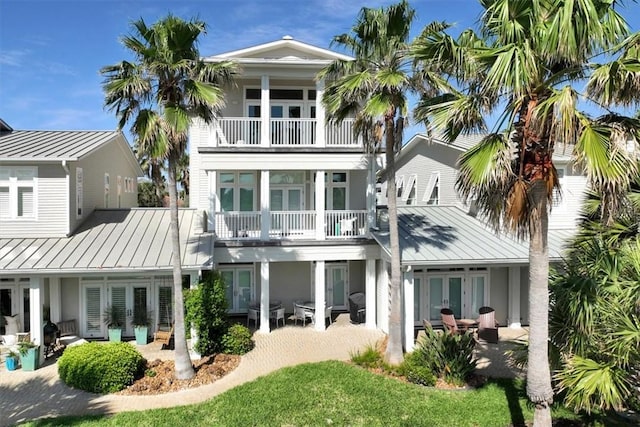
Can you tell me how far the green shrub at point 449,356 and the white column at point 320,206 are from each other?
6024 mm

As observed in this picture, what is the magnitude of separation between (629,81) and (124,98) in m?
11.2

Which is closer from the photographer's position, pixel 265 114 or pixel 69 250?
pixel 69 250

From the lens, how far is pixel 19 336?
46.3ft

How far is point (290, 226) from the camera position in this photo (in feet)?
57.2

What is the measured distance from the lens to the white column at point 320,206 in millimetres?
16844

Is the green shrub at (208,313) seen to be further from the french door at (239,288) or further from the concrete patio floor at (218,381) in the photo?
the french door at (239,288)

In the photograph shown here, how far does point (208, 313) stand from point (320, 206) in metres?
5.90

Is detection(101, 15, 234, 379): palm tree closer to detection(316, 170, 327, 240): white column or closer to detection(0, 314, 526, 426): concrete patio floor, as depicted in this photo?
detection(0, 314, 526, 426): concrete patio floor

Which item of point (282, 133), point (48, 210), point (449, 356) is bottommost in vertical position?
point (449, 356)

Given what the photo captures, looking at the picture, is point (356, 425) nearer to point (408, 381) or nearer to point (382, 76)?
point (408, 381)

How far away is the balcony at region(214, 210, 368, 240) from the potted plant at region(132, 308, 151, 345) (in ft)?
12.6

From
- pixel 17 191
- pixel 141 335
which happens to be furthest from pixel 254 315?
pixel 17 191

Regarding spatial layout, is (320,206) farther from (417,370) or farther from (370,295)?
(417,370)

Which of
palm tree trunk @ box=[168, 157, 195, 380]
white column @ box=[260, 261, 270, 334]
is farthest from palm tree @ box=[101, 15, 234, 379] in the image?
white column @ box=[260, 261, 270, 334]
